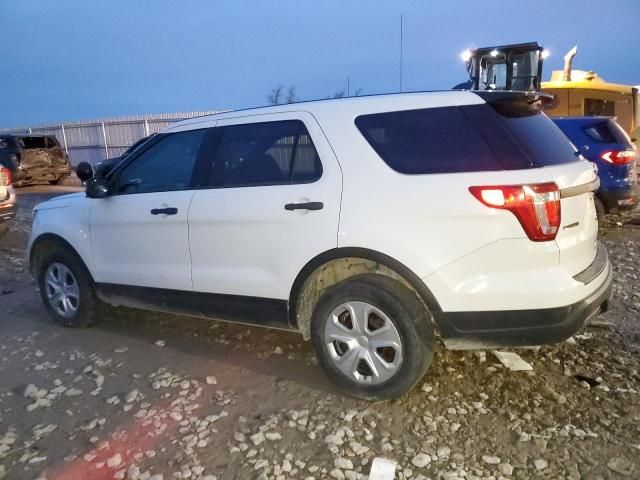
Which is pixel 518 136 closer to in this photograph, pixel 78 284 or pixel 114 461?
pixel 114 461

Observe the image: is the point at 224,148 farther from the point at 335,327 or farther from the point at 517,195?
the point at 517,195

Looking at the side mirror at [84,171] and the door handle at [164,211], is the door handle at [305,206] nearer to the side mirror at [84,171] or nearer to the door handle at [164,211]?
the door handle at [164,211]

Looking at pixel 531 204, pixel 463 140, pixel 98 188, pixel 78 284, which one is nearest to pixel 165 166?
pixel 98 188

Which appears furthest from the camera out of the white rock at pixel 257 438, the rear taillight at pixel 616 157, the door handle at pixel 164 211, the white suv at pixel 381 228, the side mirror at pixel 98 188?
the rear taillight at pixel 616 157

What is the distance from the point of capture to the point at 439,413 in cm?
314

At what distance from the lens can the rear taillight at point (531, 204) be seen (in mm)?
2766

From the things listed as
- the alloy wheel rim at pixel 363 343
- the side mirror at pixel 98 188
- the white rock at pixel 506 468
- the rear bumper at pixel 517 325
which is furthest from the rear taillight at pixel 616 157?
the side mirror at pixel 98 188

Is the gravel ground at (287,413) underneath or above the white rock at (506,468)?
above

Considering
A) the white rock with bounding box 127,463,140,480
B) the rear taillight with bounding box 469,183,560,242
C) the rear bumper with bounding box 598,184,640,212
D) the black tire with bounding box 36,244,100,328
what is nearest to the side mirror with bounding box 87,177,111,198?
the black tire with bounding box 36,244,100,328

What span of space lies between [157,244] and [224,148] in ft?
2.83

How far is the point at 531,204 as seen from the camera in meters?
2.76

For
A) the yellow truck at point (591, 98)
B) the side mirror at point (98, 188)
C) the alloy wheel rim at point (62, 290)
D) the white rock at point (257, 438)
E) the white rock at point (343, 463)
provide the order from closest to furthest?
the white rock at point (343, 463), the white rock at point (257, 438), the side mirror at point (98, 188), the alloy wheel rim at point (62, 290), the yellow truck at point (591, 98)

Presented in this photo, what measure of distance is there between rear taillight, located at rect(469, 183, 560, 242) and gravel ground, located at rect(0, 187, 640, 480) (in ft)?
3.44

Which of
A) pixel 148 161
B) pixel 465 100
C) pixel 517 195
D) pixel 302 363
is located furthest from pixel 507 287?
pixel 148 161
